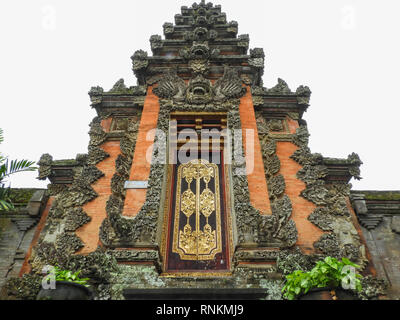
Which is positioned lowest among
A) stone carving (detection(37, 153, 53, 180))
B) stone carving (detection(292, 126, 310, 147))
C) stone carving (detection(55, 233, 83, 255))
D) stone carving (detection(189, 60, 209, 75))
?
stone carving (detection(55, 233, 83, 255))

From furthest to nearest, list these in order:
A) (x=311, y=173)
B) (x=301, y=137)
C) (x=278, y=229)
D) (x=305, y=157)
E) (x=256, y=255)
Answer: (x=301, y=137) < (x=305, y=157) < (x=311, y=173) < (x=278, y=229) < (x=256, y=255)

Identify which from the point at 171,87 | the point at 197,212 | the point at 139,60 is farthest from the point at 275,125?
the point at 139,60

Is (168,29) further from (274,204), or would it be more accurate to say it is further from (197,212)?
(274,204)

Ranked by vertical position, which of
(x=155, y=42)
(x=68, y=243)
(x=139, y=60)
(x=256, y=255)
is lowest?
(x=256, y=255)

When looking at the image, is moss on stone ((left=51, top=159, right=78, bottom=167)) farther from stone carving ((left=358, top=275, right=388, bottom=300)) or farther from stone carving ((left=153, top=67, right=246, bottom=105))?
stone carving ((left=358, top=275, right=388, bottom=300))

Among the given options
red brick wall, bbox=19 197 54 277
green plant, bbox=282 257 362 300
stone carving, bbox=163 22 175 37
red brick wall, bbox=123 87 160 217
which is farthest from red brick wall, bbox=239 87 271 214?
stone carving, bbox=163 22 175 37

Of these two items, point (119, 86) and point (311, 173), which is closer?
point (311, 173)

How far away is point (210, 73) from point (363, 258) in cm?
824

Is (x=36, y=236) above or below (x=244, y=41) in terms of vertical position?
below

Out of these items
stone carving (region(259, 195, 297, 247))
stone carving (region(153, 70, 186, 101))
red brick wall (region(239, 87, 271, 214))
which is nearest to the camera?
stone carving (region(259, 195, 297, 247))

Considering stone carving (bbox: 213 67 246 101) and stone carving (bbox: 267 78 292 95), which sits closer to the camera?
stone carving (bbox: 213 67 246 101)

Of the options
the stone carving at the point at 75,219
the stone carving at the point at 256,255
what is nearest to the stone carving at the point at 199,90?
the stone carving at the point at 75,219

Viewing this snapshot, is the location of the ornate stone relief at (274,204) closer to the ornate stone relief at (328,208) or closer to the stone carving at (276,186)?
the stone carving at (276,186)

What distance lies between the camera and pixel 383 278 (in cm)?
837
